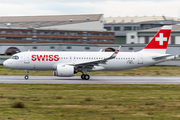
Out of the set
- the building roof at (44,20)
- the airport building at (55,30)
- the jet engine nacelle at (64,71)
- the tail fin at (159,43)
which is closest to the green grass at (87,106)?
the jet engine nacelle at (64,71)

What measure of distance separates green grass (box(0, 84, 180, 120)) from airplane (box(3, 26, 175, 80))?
1043 cm

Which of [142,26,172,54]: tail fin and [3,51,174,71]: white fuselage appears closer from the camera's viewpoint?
[3,51,174,71]: white fuselage

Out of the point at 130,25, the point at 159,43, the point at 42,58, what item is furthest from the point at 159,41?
the point at 130,25

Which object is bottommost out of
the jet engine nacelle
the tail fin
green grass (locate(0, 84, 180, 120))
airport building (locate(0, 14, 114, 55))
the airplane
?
green grass (locate(0, 84, 180, 120))

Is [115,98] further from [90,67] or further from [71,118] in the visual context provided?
[90,67]

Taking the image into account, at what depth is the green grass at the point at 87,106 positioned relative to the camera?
14414 mm

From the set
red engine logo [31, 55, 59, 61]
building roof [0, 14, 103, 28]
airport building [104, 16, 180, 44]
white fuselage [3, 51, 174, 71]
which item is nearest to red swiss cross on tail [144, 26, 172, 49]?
white fuselage [3, 51, 174, 71]

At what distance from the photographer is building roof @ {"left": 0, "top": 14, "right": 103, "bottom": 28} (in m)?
117

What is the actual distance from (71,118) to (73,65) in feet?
62.2

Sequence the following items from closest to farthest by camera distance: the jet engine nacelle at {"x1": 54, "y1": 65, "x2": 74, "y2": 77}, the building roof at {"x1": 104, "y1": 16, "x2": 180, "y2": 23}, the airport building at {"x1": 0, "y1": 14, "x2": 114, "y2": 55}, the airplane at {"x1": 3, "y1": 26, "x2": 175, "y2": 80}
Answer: the jet engine nacelle at {"x1": 54, "y1": 65, "x2": 74, "y2": 77}, the airplane at {"x1": 3, "y1": 26, "x2": 175, "y2": 80}, the airport building at {"x1": 0, "y1": 14, "x2": 114, "y2": 55}, the building roof at {"x1": 104, "y1": 16, "x2": 180, "y2": 23}

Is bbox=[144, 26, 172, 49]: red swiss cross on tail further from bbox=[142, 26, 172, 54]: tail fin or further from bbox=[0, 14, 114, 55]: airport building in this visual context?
bbox=[0, 14, 114, 55]: airport building

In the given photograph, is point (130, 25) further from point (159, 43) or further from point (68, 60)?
point (68, 60)

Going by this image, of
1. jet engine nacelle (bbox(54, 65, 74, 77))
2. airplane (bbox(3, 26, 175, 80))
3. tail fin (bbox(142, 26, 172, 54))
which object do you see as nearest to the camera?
jet engine nacelle (bbox(54, 65, 74, 77))

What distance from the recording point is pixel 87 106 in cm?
1711
